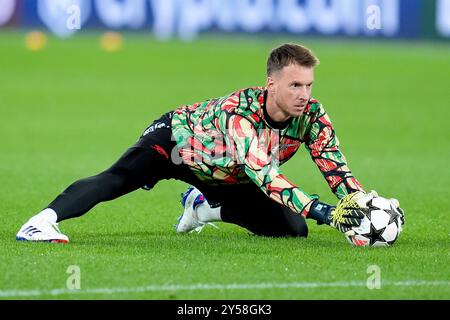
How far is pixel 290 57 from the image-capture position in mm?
8469

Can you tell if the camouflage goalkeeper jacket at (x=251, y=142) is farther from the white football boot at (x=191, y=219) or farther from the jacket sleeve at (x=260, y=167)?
the white football boot at (x=191, y=219)

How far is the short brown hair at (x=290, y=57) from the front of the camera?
8453 millimetres

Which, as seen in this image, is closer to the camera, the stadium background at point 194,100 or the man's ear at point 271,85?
the stadium background at point 194,100

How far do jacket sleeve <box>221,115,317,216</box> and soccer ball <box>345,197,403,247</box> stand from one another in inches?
17.2

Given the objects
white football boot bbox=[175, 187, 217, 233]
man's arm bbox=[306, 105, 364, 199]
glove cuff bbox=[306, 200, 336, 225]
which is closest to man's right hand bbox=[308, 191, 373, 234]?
Result: glove cuff bbox=[306, 200, 336, 225]

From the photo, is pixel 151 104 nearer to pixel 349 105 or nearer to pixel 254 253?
pixel 349 105

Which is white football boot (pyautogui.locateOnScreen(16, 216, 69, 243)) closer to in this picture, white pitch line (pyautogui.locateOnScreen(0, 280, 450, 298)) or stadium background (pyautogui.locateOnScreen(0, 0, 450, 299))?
stadium background (pyautogui.locateOnScreen(0, 0, 450, 299))

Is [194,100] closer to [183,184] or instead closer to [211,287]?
[183,184]

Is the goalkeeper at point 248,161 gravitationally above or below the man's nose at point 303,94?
below

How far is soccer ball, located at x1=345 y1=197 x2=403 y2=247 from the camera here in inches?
327

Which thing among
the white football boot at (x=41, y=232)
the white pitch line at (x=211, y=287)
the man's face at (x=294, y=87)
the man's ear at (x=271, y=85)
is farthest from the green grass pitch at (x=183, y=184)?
the man's ear at (x=271, y=85)

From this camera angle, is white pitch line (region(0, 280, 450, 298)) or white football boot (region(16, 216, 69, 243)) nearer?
white pitch line (region(0, 280, 450, 298))

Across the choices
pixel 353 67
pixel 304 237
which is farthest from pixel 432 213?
pixel 353 67
